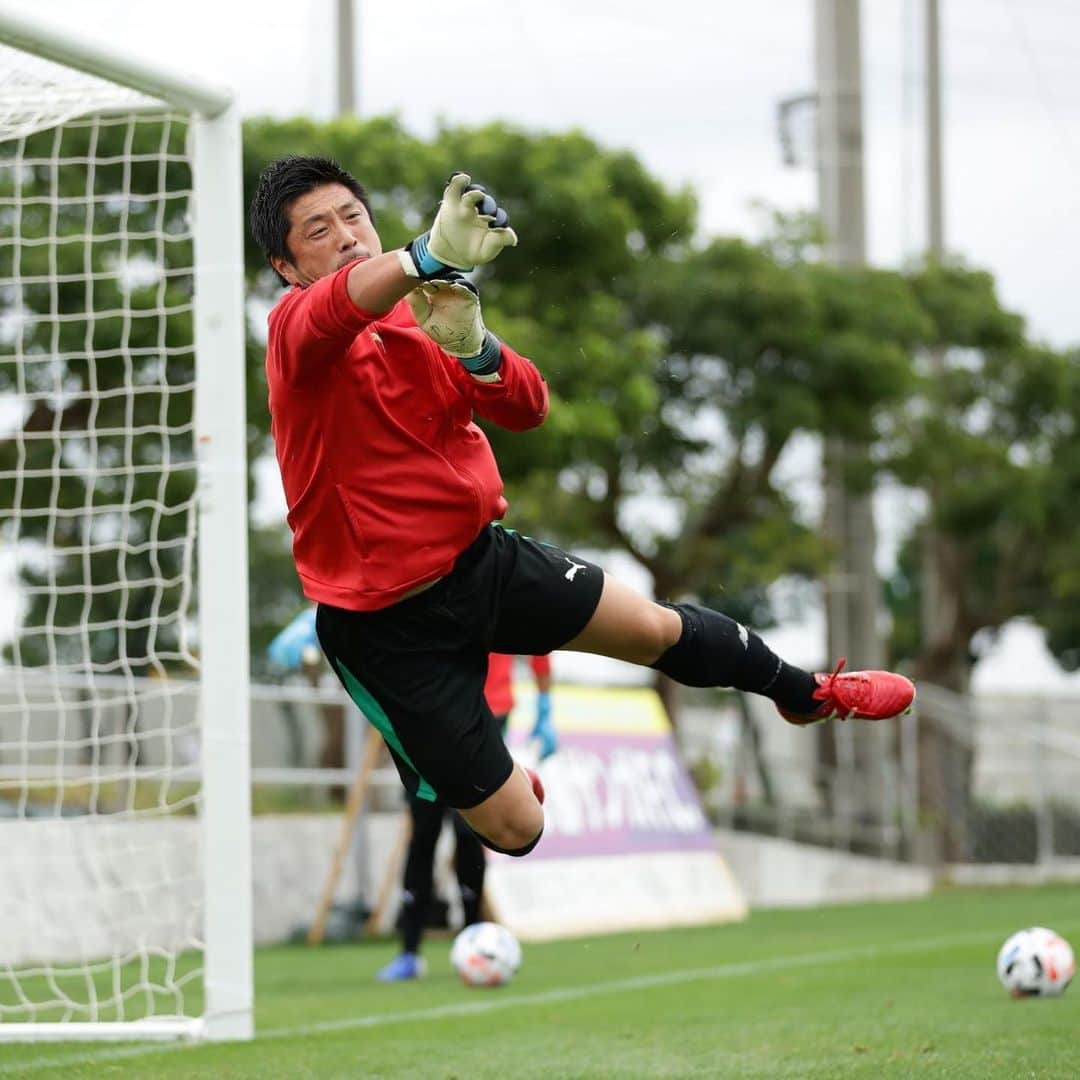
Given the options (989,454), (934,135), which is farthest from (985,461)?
(934,135)

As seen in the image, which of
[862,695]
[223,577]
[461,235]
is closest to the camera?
Answer: [461,235]

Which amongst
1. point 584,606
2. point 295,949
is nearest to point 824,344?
point 295,949

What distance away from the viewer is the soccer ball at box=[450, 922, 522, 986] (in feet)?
25.7

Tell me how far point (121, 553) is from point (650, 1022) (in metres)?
2.81

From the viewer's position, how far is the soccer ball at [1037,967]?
21.5ft

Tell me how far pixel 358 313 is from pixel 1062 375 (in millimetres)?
20470

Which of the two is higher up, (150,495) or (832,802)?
(150,495)

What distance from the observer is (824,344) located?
19.2 metres

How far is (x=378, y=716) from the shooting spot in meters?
4.62

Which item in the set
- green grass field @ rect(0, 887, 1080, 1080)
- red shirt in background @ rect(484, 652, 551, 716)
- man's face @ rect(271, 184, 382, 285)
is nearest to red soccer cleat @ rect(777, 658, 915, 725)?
green grass field @ rect(0, 887, 1080, 1080)

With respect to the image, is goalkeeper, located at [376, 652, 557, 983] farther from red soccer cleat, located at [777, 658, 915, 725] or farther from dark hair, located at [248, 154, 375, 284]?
dark hair, located at [248, 154, 375, 284]

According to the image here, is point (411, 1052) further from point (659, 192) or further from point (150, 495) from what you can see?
point (659, 192)

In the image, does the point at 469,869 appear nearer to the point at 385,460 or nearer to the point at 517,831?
the point at 517,831

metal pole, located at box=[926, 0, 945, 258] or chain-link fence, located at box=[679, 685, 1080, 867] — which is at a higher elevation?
metal pole, located at box=[926, 0, 945, 258]
